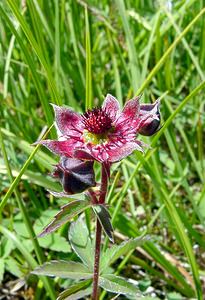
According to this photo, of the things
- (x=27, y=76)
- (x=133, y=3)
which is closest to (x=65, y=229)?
(x=27, y=76)

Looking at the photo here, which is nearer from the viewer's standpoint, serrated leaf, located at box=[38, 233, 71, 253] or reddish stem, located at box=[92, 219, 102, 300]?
reddish stem, located at box=[92, 219, 102, 300]

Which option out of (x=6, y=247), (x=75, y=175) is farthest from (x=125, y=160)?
(x=75, y=175)

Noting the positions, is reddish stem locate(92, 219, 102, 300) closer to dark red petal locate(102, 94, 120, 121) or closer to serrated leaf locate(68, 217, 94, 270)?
serrated leaf locate(68, 217, 94, 270)

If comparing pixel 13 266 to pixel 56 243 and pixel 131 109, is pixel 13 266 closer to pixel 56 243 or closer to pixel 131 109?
pixel 56 243

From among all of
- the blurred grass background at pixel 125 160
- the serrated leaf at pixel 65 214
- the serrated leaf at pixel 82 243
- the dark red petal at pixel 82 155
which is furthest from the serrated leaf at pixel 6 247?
the dark red petal at pixel 82 155

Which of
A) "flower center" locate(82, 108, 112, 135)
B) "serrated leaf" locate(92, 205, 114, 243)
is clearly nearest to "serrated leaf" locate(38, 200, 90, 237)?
"serrated leaf" locate(92, 205, 114, 243)

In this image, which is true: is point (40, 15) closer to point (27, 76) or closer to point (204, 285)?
point (27, 76)

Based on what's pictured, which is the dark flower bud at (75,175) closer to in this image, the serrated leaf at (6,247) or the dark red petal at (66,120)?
the dark red petal at (66,120)
